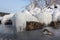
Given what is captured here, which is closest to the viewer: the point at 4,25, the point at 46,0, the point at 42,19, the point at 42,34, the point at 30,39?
the point at 30,39

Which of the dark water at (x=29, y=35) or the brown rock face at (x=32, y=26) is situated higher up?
the brown rock face at (x=32, y=26)

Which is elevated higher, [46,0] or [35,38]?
[46,0]

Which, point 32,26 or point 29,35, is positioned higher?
point 32,26

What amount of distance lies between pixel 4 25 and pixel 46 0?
11.1 ft

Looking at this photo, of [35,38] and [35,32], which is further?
[35,32]

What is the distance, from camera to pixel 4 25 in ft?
19.5

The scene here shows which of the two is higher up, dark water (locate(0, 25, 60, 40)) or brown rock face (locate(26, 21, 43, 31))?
brown rock face (locate(26, 21, 43, 31))

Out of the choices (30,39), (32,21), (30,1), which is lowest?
(30,39)

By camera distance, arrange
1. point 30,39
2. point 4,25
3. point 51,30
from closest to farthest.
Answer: point 30,39
point 51,30
point 4,25

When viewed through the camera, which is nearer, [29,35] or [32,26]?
[29,35]

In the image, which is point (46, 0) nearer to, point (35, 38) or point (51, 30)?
point (51, 30)

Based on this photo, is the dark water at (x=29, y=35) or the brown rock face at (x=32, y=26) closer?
the dark water at (x=29, y=35)

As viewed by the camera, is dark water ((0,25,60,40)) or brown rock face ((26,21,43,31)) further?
brown rock face ((26,21,43,31))

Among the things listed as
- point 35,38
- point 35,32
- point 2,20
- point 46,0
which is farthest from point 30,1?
point 35,38
